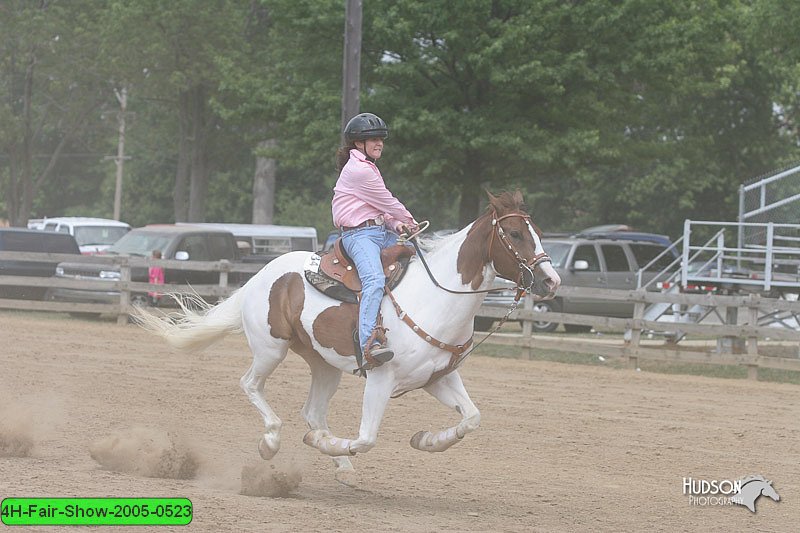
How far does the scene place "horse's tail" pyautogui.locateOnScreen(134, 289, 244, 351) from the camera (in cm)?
957

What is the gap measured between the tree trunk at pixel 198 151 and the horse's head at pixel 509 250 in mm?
30901

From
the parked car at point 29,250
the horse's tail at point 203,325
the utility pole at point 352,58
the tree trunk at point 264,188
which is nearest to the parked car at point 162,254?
the parked car at point 29,250

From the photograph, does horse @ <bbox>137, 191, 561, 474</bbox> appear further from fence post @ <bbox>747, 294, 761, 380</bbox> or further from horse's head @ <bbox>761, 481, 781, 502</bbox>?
fence post @ <bbox>747, 294, 761, 380</bbox>

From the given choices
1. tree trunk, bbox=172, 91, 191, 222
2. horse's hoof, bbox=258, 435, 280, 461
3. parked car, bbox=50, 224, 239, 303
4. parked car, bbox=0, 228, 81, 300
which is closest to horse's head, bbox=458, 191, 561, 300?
horse's hoof, bbox=258, 435, 280, 461

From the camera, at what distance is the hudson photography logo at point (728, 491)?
869cm

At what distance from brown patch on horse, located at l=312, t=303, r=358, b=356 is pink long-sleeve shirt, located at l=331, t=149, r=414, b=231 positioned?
2.15ft

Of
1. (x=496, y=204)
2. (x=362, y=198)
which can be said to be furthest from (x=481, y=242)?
(x=362, y=198)

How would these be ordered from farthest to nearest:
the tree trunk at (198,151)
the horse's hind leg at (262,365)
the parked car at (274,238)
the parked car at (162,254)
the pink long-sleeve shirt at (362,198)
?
1. the tree trunk at (198,151)
2. the parked car at (274,238)
3. the parked car at (162,254)
4. the horse's hind leg at (262,365)
5. the pink long-sleeve shirt at (362,198)

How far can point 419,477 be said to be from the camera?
30.5 feet

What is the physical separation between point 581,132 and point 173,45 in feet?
52.0

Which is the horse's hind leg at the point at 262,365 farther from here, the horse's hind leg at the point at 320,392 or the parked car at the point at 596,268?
the parked car at the point at 596,268

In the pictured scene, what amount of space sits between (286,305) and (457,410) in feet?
5.24

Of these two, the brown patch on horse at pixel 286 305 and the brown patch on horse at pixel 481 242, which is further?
the brown patch on horse at pixel 286 305

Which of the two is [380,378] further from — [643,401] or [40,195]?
[40,195]
